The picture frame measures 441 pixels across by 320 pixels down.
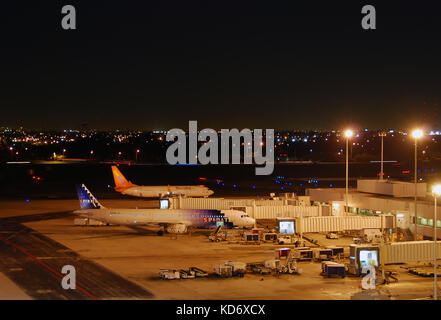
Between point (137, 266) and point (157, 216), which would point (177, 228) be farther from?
point (137, 266)

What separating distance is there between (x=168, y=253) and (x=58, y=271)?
12.3m

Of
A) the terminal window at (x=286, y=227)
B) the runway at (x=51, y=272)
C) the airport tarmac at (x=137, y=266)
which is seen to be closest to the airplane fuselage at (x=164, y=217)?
the airport tarmac at (x=137, y=266)

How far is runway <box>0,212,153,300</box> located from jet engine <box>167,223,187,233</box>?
13173 millimetres

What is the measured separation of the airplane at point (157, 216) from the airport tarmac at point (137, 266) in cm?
146

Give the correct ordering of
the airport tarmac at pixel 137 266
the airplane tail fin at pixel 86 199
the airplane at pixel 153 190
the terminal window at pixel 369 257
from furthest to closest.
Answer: the airplane at pixel 153 190 → the airplane tail fin at pixel 86 199 → the terminal window at pixel 369 257 → the airport tarmac at pixel 137 266

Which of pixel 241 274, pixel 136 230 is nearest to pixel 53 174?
pixel 136 230

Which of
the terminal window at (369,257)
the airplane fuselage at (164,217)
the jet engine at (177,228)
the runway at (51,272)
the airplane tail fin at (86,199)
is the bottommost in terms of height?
the runway at (51,272)

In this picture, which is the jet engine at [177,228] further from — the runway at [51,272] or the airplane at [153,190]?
the airplane at [153,190]

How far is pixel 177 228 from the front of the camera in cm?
6481

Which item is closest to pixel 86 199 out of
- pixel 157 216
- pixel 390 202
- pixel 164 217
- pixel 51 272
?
pixel 157 216

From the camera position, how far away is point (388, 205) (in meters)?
66.0

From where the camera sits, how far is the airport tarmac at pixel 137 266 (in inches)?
1518

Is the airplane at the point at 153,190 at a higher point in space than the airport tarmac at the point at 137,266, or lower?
higher
